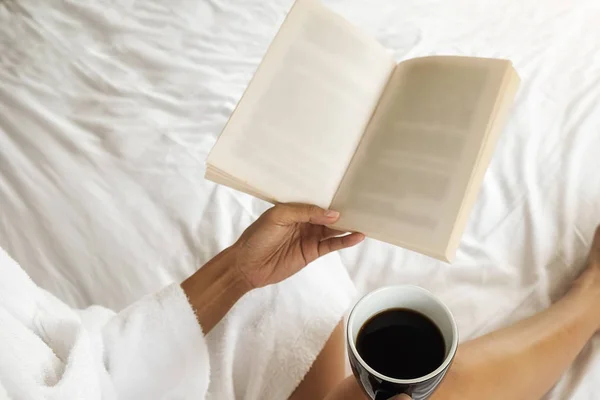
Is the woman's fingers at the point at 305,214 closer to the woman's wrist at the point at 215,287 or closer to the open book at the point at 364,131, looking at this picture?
the open book at the point at 364,131

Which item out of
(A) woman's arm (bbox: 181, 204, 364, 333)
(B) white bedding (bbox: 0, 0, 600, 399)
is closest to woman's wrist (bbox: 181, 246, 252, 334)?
(A) woman's arm (bbox: 181, 204, 364, 333)

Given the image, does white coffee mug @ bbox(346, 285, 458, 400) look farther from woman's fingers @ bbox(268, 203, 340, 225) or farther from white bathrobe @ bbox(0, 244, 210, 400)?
white bathrobe @ bbox(0, 244, 210, 400)

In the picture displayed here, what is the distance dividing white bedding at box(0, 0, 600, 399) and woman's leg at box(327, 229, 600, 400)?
1.3 inches

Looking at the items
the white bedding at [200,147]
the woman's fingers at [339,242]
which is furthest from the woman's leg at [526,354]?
the woman's fingers at [339,242]

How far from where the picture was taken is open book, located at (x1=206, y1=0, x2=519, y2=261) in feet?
1.87

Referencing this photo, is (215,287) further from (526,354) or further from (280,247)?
(526,354)

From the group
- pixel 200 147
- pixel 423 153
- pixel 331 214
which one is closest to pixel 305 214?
pixel 331 214

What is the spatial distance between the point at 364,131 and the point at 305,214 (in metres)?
0.12

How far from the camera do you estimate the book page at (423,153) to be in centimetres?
56

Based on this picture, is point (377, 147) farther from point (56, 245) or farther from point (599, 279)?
point (56, 245)

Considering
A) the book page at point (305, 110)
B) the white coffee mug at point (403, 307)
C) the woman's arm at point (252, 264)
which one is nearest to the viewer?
the white coffee mug at point (403, 307)

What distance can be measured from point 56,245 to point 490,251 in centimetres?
63

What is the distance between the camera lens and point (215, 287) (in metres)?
0.72

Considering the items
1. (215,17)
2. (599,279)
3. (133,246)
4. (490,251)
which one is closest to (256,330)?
(133,246)
